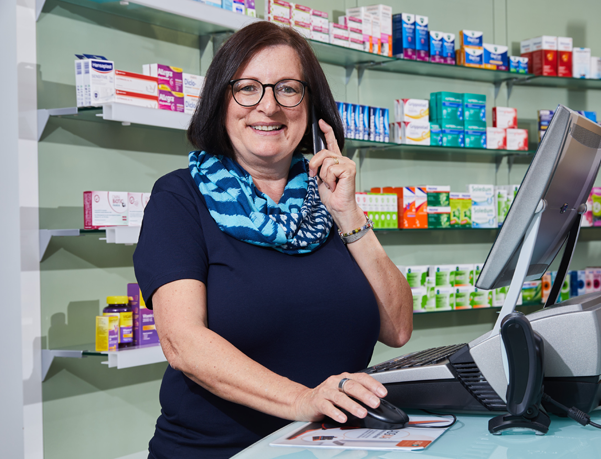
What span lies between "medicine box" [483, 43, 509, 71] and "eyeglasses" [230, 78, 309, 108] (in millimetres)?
2930

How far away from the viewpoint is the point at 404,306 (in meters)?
1.67

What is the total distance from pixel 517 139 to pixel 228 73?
3170 millimetres

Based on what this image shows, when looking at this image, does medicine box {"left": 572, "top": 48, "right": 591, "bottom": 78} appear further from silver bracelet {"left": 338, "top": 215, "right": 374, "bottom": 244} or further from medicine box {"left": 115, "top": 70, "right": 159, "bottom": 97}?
silver bracelet {"left": 338, "top": 215, "right": 374, "bottom": 244}

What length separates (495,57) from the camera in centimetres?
419

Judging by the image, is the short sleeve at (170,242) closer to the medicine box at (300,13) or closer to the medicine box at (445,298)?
the medicine box at (300,13)

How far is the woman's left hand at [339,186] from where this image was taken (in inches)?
62.9

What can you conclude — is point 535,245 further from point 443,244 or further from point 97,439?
point 443,244

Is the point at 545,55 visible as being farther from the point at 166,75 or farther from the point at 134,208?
the point at 134,208

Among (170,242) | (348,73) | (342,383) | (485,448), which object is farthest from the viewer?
(348,73)

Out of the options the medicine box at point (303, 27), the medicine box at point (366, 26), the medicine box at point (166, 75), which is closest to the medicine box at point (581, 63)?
the medicine box at point (366, 26)

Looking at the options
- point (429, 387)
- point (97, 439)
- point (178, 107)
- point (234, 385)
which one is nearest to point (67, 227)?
point (178, 107)

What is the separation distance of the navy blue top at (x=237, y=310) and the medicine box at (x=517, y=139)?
10.1ft

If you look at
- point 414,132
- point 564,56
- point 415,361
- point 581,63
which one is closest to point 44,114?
point 415,361

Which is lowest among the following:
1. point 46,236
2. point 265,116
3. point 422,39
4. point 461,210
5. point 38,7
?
point 46,236
